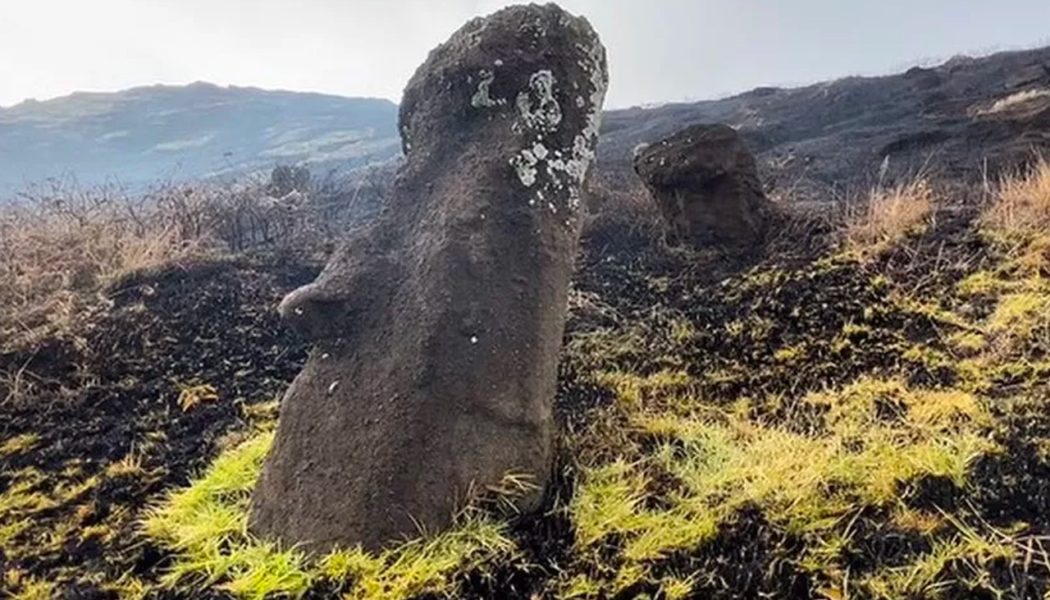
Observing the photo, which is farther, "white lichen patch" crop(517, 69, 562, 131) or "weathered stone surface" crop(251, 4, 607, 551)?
"white lichen patch" crop(517, 69, 562, 131)

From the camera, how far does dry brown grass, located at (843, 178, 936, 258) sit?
15.1 feet

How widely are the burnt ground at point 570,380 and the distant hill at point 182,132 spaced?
19266 millimetres

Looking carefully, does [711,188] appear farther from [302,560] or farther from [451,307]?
[302,560]

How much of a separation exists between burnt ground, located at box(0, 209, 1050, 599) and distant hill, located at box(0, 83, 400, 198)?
1927cm

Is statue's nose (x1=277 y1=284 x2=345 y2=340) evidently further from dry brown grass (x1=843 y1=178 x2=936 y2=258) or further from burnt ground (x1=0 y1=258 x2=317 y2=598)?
dry brown grass (x1=843 y1=178 x2=936 y2=258)

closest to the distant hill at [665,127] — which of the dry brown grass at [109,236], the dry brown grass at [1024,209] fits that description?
the dry brown grass at [1024,209]

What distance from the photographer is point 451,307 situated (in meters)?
2.56

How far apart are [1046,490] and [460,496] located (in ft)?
5.04

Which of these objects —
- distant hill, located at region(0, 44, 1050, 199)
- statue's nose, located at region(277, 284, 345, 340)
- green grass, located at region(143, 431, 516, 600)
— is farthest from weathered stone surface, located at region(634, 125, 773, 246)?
green grass, located at region(143, 431, 516, 600)

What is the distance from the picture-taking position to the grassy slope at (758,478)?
6.52 feet

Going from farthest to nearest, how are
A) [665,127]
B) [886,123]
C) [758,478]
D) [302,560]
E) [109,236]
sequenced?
1. [665,127]
2. [886,123]
3. [109,236]
4. [758,478]
5. [302,560]

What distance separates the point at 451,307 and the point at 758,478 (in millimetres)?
1057

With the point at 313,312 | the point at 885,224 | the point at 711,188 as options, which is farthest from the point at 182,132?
the point at 313,312

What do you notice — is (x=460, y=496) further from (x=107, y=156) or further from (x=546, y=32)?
(x=107, y=156)
